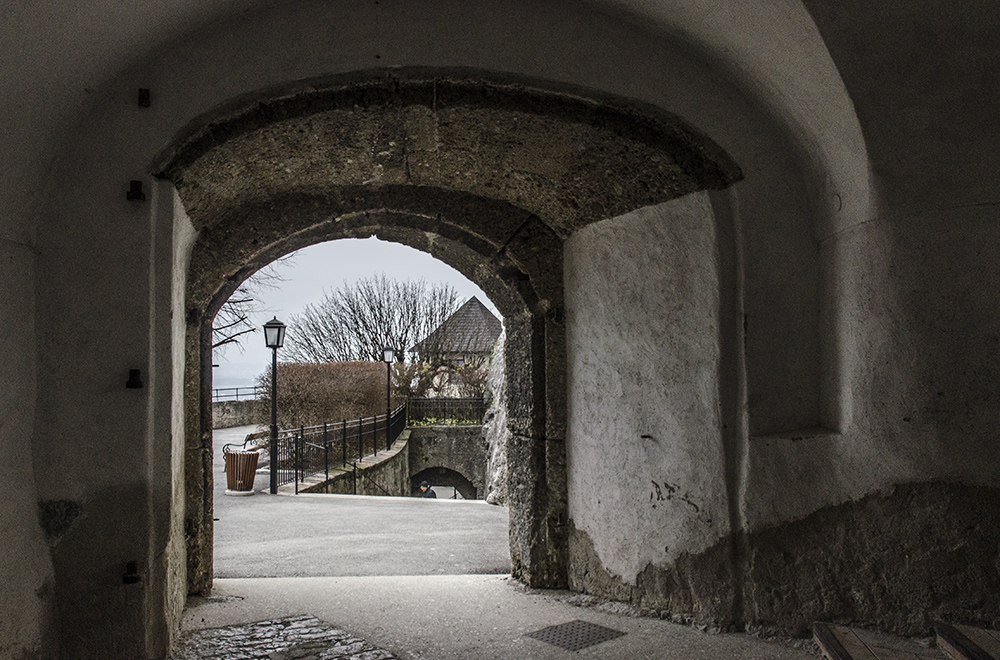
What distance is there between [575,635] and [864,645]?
1.27 meters

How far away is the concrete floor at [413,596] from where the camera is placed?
3277mm

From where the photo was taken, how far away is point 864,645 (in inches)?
110

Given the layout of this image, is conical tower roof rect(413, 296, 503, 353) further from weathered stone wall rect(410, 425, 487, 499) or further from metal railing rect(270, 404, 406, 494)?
metal railing rect(270, 404, 406, 494)

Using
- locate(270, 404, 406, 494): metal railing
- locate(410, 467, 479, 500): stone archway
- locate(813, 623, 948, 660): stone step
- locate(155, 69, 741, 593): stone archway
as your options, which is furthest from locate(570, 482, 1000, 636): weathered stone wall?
locate(410, 467, 479, 500): stone archway

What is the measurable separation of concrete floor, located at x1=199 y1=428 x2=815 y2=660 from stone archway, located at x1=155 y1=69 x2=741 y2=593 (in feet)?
1.36

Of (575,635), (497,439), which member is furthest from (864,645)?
(497,439)

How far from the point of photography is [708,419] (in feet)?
11.0

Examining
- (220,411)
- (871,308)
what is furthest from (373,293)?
(871,308)

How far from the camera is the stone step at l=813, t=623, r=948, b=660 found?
2709 mm

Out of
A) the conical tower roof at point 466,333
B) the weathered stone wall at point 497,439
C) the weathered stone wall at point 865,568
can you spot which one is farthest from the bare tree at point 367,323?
the weathered stone wall at point 865,568

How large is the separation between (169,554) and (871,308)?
3246mm

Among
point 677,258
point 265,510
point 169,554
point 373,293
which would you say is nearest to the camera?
point 169,554

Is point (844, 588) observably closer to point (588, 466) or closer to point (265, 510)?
point (588, 466)

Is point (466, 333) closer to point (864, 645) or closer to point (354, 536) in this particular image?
point (354, 536)
